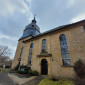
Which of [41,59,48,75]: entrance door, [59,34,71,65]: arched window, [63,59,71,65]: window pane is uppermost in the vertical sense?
[59,34,71,65]: arched window

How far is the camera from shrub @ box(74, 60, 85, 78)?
5.85 metres

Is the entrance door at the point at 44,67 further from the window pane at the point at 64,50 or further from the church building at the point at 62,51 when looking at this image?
the window pane at the point at 64,50

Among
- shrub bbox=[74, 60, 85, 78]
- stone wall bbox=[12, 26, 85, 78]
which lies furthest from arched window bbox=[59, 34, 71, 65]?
shrub bbox=[74, 60, 85, 78]

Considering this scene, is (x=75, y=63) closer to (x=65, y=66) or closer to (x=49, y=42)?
(x=65, y=66)

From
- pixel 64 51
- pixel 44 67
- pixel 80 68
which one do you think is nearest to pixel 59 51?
pixel 64 51

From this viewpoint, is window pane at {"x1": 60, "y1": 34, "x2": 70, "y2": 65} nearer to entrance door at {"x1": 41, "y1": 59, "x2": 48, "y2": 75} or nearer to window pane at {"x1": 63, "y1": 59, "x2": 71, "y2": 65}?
window pane at {"x1": 63, "y1": 59, "x2": 71, "y2": 65}

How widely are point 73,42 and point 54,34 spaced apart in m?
3.79

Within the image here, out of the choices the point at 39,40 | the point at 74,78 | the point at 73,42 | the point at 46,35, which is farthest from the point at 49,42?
the point at 74,78

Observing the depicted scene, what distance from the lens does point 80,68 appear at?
600 centimetres

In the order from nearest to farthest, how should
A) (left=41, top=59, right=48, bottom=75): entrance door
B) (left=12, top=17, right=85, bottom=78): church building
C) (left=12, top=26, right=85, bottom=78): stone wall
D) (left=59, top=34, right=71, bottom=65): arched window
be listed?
1. (left=12, top=26, right=85, bottom=78): stone wall
2. (left=12, top=17, right=85, bottom=78): church building
3. (left=59, top=34, right=71, bottom=65): arched window
4. (left=41, top=59, right=48, bottom=75): entrance door

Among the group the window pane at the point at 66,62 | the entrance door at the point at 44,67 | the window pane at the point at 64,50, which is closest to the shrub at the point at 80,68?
the window pane at the point at 66,62

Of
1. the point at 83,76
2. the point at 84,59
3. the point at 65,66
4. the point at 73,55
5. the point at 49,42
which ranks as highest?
the point at 49,42

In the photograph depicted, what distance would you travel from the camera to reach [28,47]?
43.0 feet

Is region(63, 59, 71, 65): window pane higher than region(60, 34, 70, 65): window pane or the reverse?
the reverse
